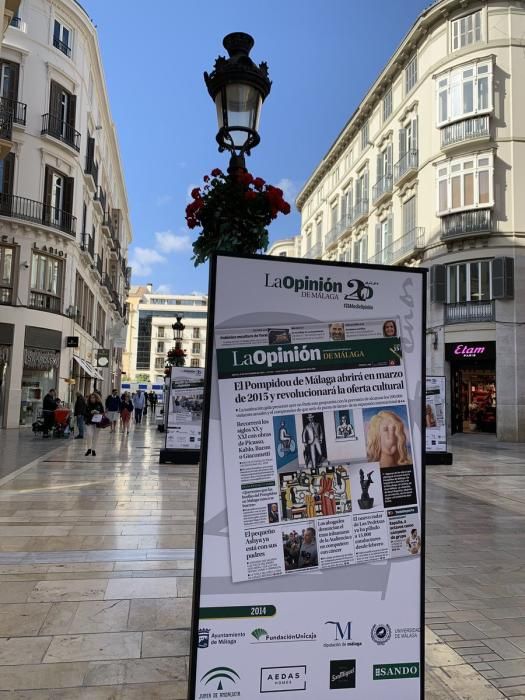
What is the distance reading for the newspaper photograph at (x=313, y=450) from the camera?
2.62 meters

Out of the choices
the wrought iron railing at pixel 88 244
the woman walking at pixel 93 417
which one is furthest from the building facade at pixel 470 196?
the woman walking at pixel 93 417

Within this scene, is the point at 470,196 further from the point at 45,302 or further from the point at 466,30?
the point at 45,302

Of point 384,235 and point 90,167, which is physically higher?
point 90,167

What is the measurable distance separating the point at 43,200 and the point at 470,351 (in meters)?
19.8

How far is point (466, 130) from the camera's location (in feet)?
85.1

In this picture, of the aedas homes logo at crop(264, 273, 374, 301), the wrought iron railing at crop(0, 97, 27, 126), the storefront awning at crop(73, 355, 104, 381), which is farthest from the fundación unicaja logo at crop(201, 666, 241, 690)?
the storefront awning at crop(73, 355, 104, 381)

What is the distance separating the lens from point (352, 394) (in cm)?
274

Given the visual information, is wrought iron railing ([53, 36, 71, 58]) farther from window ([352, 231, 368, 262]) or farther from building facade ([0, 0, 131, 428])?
window ([352, 231, 368, 262])

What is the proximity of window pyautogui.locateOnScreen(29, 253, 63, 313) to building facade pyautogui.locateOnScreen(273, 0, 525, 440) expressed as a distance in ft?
55.1

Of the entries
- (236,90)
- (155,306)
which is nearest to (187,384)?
(236,90)

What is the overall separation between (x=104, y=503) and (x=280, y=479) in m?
6.51

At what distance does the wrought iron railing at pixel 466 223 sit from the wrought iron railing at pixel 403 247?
5.21ft

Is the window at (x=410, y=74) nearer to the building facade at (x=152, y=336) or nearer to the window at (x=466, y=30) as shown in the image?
the window at (x=466, y=30)

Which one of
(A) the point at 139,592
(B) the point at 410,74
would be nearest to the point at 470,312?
(B) the point at 410,74
